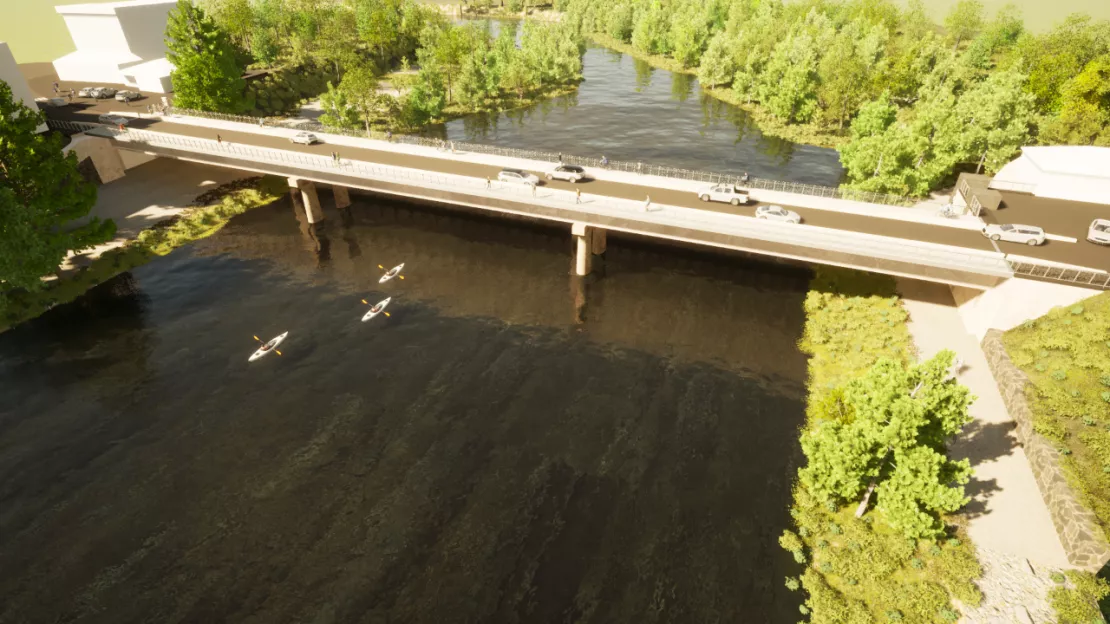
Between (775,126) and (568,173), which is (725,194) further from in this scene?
(775,126)

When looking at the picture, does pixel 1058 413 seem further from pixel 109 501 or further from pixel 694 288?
pixel 109 501

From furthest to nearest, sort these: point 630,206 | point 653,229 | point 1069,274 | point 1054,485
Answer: point 630,206
point 653,229
point 1069,274
point 1054,485

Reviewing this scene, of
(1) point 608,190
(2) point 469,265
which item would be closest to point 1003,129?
(1) point 608,190

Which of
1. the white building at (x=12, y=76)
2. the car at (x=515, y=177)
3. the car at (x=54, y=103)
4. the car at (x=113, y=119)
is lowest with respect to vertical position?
the car at (x=515, y=177)

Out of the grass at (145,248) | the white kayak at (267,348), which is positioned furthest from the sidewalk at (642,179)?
the white kayak at (267,348)

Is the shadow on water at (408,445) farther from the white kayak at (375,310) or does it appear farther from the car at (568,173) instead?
the car at (568,173)

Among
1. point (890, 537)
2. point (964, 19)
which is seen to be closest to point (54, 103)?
point (890, 537)
